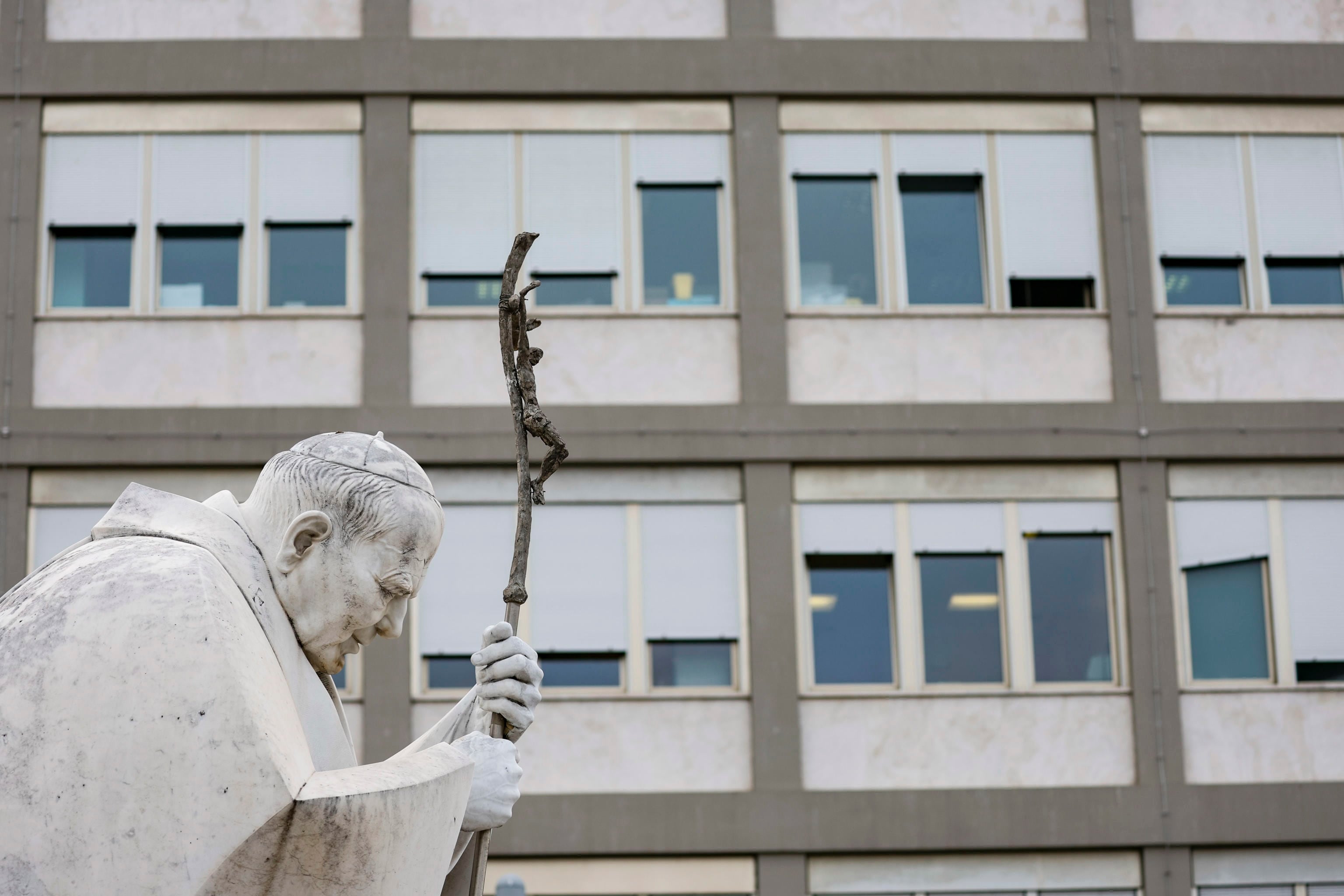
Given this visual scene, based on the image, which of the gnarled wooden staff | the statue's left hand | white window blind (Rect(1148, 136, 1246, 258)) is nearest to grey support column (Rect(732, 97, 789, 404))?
white window blind (Rect(1148, 136, 1246, 258))

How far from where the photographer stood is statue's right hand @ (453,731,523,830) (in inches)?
137

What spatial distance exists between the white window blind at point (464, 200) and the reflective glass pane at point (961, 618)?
196 inches

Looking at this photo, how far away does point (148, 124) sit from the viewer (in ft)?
62.4

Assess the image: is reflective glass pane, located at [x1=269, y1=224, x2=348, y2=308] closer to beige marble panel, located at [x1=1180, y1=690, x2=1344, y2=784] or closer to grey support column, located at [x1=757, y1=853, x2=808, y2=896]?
grey support column, located at [x1=757, y1=853, x2=808, y2=896]

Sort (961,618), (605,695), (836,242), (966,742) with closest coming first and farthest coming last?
(605,695) → (966,742) → (961,618) → (836,242)

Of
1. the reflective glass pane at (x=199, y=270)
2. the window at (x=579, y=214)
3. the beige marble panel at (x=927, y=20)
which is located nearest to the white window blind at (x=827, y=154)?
the window at (x=579, y=214)

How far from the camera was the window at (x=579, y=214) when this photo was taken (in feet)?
62.5

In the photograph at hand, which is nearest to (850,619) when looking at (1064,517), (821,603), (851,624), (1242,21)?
(851,624)

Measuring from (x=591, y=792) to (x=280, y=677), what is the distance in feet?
48.4

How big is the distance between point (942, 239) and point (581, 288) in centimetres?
358

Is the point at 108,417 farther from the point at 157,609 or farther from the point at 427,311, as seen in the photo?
the point at 157,609

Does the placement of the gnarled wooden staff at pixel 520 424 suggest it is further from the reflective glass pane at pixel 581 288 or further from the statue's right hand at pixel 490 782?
the reflective glass pane at pixel 581 288

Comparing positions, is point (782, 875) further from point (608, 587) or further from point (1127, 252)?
point (1127, 252)

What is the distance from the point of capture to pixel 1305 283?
19.7 m
